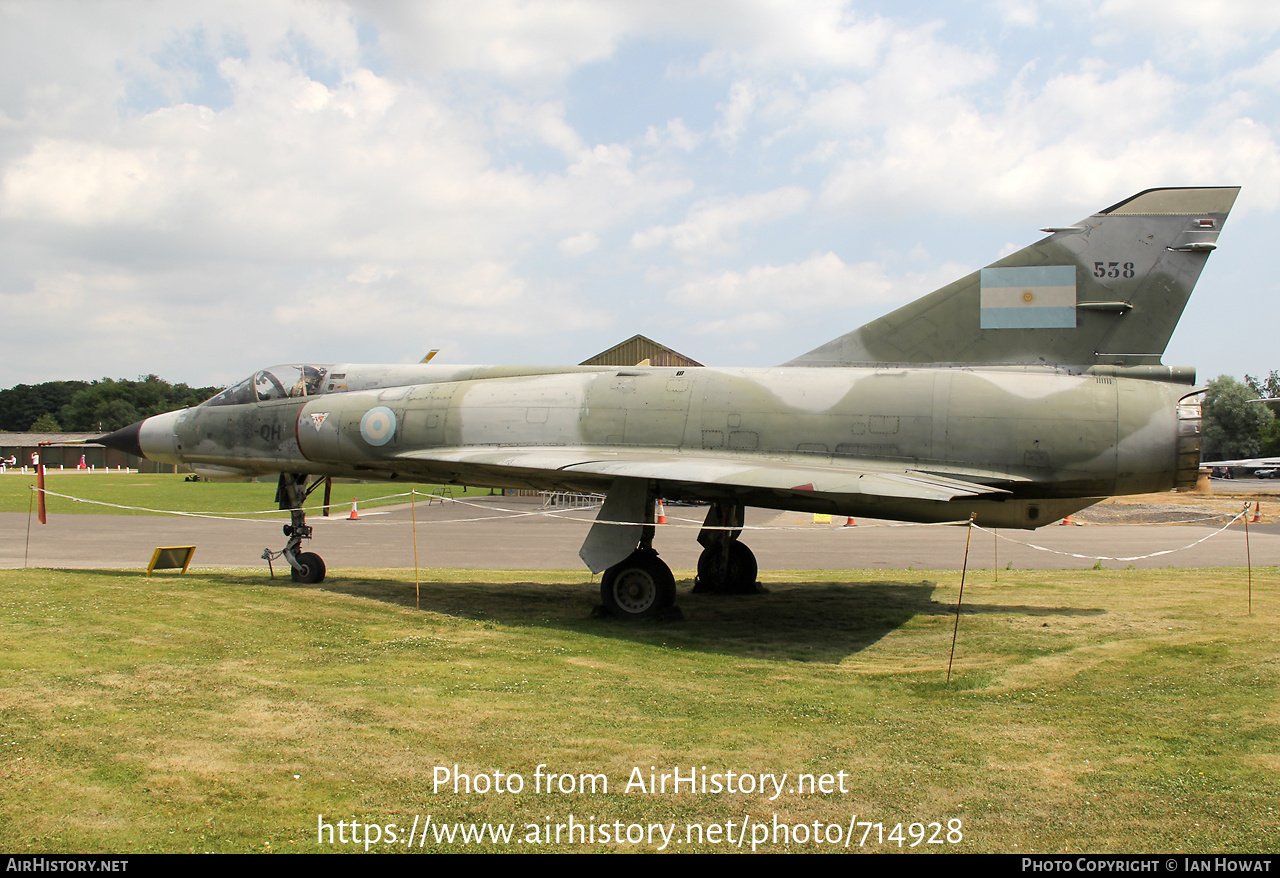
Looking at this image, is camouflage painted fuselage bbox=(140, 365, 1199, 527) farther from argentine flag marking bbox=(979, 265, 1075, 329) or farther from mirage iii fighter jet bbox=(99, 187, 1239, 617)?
argentine flag marking bbox=(979, 265, 1075, 329)

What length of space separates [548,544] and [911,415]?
37.6 ft

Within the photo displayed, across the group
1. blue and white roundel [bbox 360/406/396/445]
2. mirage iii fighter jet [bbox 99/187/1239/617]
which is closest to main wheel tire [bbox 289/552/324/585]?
mirage iii fighter jet [bbox 99/187/1239/617]

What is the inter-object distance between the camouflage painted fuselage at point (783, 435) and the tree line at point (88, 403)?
310ft

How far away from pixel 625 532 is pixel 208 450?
23.1 feet

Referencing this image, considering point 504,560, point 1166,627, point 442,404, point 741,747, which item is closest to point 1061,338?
point 1166,627

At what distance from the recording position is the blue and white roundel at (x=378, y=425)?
1122cm

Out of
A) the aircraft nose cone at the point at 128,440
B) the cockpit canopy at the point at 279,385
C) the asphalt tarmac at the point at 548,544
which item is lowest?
the asphalt tarmac at the point at 548,544

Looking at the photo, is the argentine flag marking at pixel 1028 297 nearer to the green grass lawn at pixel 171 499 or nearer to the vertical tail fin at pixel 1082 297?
the vertical tail fin at pixel 1082 297

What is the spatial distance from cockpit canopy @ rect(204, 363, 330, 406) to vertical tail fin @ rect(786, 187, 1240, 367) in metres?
7.98

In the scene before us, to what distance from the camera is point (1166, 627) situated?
9.09 metres

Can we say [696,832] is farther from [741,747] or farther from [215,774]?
[215,774]

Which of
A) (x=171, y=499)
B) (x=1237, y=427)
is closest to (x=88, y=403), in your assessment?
(x=171, y=499)

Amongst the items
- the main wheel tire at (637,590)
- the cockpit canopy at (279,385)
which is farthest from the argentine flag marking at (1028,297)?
the cockpit canopy at (279,385)
